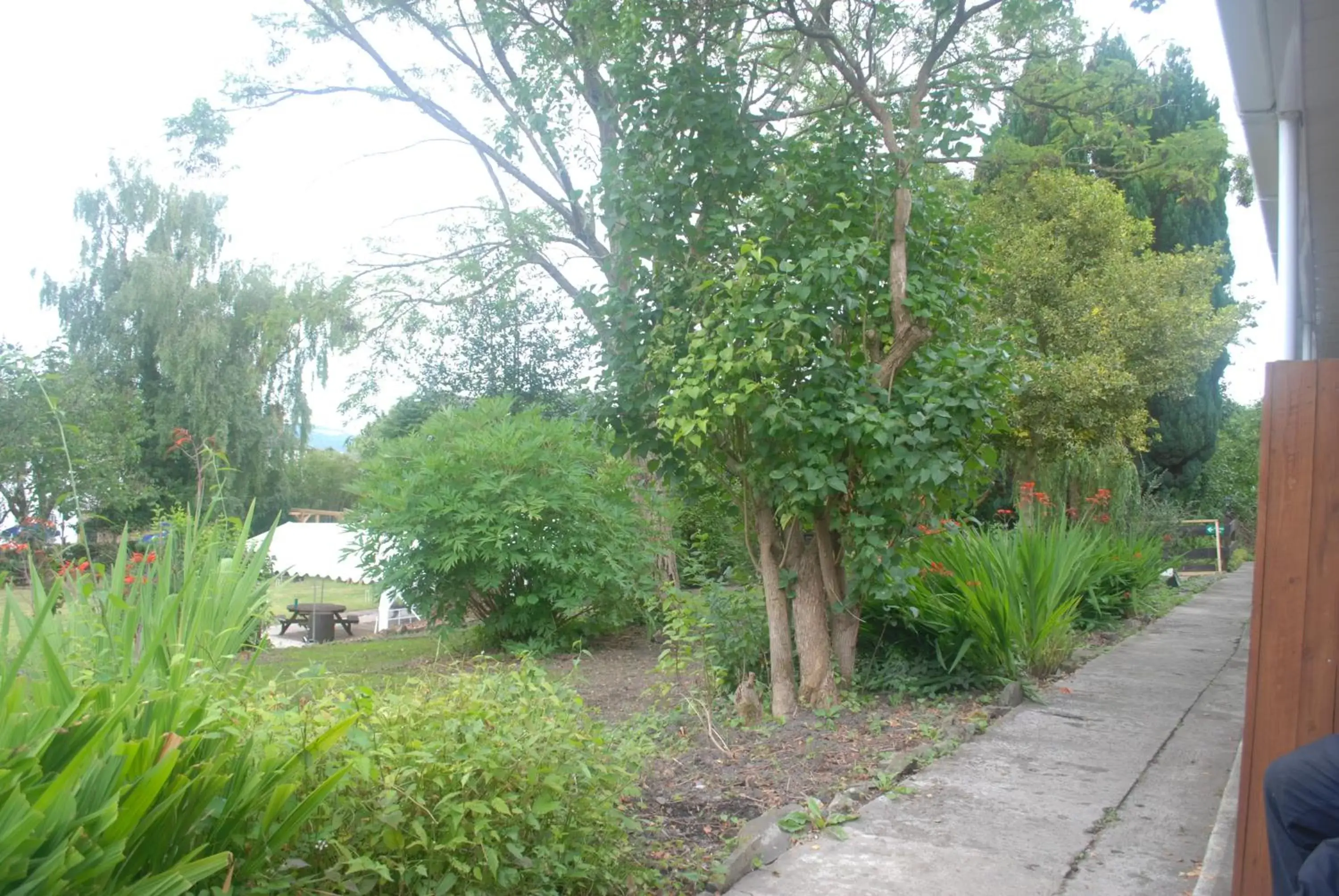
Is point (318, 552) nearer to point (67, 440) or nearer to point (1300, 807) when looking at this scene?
point (67, 440)

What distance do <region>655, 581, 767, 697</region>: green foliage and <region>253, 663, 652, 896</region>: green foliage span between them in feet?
9.83

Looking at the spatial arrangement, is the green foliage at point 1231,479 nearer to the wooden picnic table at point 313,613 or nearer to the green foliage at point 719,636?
the wooden picnic table at point 313,613

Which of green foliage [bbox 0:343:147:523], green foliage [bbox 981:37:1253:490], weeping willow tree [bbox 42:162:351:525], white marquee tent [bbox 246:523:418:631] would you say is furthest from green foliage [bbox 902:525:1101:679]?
weeping willow tree [bbox 42:162:351:525]

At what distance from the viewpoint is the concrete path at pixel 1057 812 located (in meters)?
3.56

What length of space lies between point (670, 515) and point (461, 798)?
6.62m

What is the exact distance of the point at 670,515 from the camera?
31.3ft

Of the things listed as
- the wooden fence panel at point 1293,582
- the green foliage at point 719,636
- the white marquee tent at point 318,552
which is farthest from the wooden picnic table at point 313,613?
the wooden fence panel at point 1293,582

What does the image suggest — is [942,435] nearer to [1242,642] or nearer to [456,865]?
[456,865]

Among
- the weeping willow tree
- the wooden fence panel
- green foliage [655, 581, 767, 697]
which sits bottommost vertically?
green foliage [655, 581, 767, 697]

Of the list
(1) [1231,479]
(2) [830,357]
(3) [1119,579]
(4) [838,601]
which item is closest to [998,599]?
(4) [838,601]

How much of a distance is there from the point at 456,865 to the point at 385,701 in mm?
694

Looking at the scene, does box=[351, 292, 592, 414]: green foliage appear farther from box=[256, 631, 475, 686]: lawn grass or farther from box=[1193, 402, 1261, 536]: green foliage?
box=[1193, 402, 1261, 536]: green foliage

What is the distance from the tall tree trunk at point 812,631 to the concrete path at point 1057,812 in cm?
94

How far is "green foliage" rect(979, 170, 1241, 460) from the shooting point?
47.6 ft
